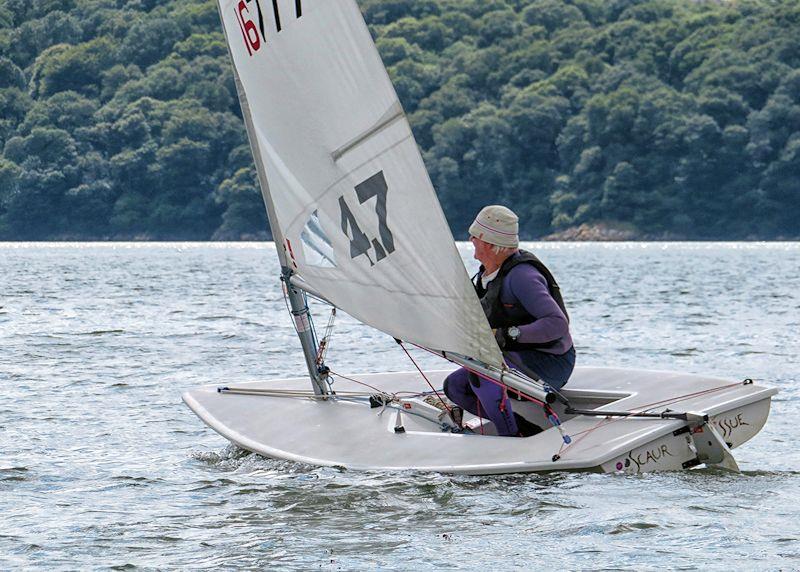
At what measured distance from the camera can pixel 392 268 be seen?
26.3 ft

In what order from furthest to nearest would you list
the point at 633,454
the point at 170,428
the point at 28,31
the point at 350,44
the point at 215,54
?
the point at 28,31, the point at 215,54, the point at 170,428, the point at 350,44, the point at 633,454

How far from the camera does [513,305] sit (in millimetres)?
8055

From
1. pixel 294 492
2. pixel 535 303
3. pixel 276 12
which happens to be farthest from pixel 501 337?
pixel 276 12

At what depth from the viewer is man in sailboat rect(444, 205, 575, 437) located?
7906mm

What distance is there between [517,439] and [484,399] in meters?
0.43

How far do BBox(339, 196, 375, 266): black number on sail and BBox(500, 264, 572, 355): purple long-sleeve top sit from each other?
2.63 feet

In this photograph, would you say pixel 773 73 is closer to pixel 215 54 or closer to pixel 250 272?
pixel 215 54

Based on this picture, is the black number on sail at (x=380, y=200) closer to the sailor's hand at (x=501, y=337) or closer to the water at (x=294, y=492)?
the sailor's hand at (x=501, y=337)

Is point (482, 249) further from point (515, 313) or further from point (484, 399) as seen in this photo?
point (484, 399)

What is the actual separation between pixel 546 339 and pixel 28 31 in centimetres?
11016

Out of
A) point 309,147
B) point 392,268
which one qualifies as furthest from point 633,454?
point 309,147

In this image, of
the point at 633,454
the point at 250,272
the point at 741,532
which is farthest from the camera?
the point at 250,272

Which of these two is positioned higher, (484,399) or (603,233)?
(484,399)

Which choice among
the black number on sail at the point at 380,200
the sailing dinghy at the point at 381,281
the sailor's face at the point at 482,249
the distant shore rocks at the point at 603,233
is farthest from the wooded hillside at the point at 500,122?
the black number on sail at the point at 380,200
